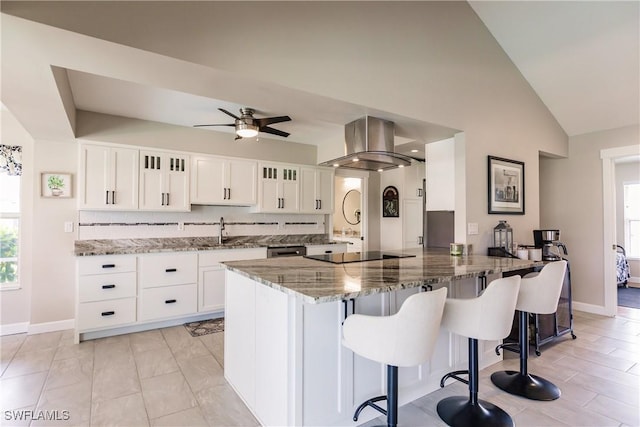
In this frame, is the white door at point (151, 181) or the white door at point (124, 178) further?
the white door at point (151, 181)

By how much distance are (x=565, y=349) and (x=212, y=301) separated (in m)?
3.80

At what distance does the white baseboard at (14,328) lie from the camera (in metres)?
3.56

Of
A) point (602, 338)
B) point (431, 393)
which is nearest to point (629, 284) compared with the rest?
point (602, 338)

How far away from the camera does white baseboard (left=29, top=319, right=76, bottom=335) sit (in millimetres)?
3590

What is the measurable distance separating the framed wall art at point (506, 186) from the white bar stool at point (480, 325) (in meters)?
1.57

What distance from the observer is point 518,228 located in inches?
144

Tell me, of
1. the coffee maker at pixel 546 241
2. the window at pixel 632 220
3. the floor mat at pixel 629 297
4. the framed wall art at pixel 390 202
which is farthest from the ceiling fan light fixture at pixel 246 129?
the window at pixel 632 220

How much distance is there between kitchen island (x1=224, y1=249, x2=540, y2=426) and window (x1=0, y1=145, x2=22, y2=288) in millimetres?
3033

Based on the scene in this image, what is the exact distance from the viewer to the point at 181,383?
8.18ft

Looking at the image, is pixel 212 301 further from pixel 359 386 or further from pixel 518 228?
pixel 518 228

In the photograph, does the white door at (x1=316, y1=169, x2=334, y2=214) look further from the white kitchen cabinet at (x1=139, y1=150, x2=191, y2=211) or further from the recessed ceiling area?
the white kitchen cabinet at (x1=139, y1=150, x2=191, y2=211)

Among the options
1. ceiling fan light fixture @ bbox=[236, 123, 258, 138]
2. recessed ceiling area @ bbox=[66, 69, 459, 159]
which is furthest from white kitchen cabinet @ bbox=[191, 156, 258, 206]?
ceiling fan light fixture @ bbox=[236, 123, 258, 138]

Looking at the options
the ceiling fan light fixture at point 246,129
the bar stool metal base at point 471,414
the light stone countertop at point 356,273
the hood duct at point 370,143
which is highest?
the ceiling fan light fixture at point 246,129

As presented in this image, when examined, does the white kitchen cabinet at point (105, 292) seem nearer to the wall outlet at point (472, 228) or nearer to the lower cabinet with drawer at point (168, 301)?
the lower cabinet with drawer at point (168, 301)
